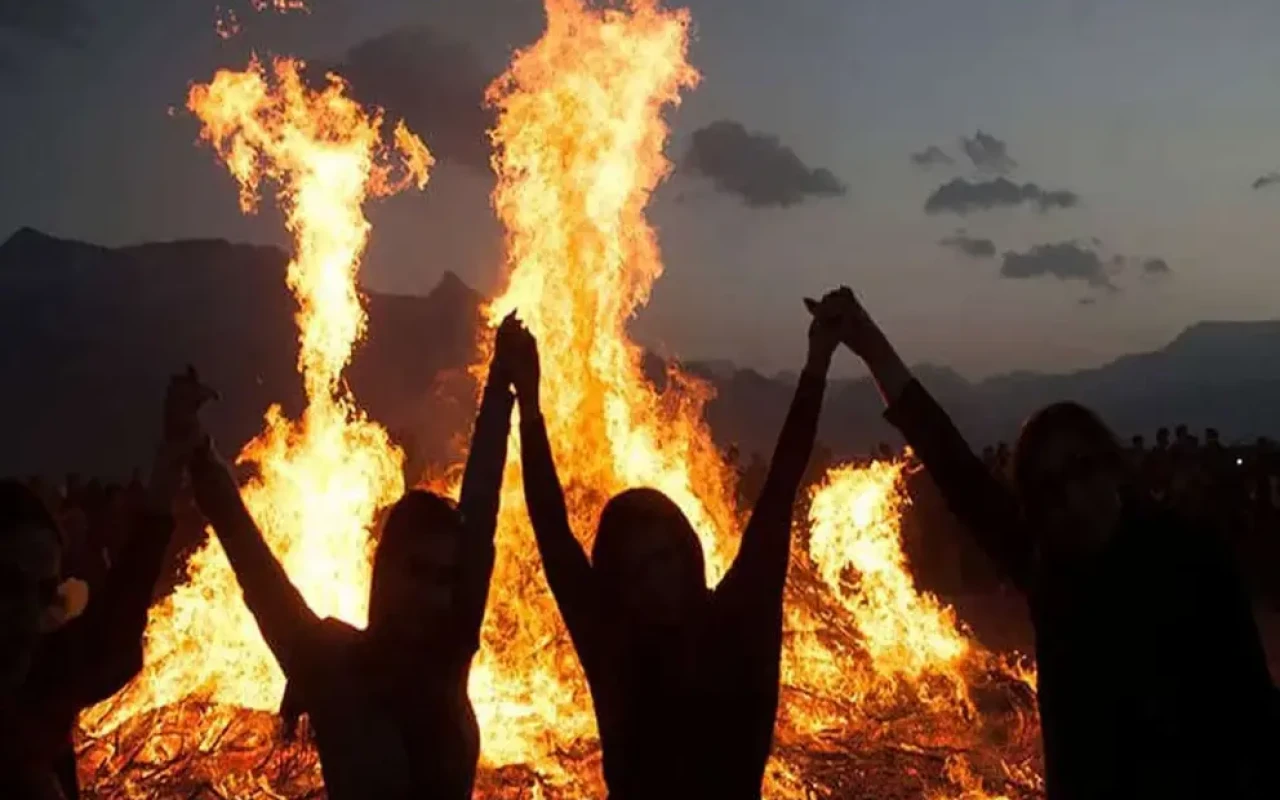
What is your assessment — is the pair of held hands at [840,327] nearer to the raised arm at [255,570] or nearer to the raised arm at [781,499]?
the raised arm at [781,499]

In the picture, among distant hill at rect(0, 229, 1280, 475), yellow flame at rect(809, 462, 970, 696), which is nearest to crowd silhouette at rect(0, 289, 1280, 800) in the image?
yellow flame at rect(809, 462, 970, 696)

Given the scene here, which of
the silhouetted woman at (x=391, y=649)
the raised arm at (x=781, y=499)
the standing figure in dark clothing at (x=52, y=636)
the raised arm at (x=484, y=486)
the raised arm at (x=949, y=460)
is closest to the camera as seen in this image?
the standing figure in dark clothing at (x=52, y=636)

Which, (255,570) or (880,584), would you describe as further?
(880,584)

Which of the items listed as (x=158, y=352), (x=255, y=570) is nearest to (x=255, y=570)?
(x=255, y=570)

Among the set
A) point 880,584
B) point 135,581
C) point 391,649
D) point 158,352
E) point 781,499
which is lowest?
point 391,649

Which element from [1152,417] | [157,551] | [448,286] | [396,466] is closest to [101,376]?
[448,286]

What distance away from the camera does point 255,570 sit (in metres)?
2.81

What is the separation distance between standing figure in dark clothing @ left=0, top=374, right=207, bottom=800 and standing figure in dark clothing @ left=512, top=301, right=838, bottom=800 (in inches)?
40.8

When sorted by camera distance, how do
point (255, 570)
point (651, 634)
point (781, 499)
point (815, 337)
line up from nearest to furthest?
point (651, 634) < point (255, 570) < point (781, 499) < point (815, 337)

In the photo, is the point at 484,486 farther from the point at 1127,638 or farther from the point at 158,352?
the point at 158,352

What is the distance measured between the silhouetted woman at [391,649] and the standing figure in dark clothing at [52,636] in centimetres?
23

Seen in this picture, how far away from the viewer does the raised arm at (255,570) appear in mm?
2740

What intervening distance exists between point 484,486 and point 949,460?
1330 mm

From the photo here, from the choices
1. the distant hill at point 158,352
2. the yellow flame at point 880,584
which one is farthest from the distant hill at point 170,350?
the yellow flame at point 880,584
